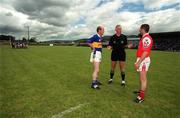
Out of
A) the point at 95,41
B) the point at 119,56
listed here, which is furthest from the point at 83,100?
the point at 119,56

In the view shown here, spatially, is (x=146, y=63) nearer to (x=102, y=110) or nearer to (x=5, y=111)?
(x=102, y=110)

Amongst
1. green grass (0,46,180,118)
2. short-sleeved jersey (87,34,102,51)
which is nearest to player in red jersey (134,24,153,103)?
green grass (0,46,180,118)

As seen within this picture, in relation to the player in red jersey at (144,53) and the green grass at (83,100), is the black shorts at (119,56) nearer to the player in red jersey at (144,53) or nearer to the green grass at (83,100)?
the green grass at (83,100)

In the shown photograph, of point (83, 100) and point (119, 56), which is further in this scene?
point (119, 56)

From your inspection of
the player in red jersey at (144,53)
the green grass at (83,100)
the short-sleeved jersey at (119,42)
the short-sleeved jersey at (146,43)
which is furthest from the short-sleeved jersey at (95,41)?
the short-sleeved jersey at (146,43)

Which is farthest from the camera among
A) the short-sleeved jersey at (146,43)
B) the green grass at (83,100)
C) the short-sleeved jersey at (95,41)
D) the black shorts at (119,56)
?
the black shorts at (119,56)

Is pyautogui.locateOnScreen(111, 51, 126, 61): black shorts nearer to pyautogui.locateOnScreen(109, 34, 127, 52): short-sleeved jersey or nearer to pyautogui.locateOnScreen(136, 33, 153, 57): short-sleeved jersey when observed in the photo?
pyautogui.locateOnScreen(109, 34, 127, 52): short-sleeved jersey

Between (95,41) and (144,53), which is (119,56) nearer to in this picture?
(95,41)

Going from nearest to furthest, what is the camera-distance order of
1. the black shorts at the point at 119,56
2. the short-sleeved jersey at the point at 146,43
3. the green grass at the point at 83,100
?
the green grass at the point at 83,100, the short-sleeved jersey at the point at 146,43, the black shorts at the point at 119,56

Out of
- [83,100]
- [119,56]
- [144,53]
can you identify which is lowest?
[83,100]

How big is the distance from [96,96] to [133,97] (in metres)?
1.25

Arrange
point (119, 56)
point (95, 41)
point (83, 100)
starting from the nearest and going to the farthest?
point (83, 100) → point (95, 41) → point (119, 56)

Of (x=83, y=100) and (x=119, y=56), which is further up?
(x=119, y=56)

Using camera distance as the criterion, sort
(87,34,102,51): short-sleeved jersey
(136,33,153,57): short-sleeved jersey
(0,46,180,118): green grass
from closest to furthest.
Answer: (0,46,180,118): green grass
(136,33,153,57): short-sleeved jersey
(87,34,102,51): short-sleeved jersey
